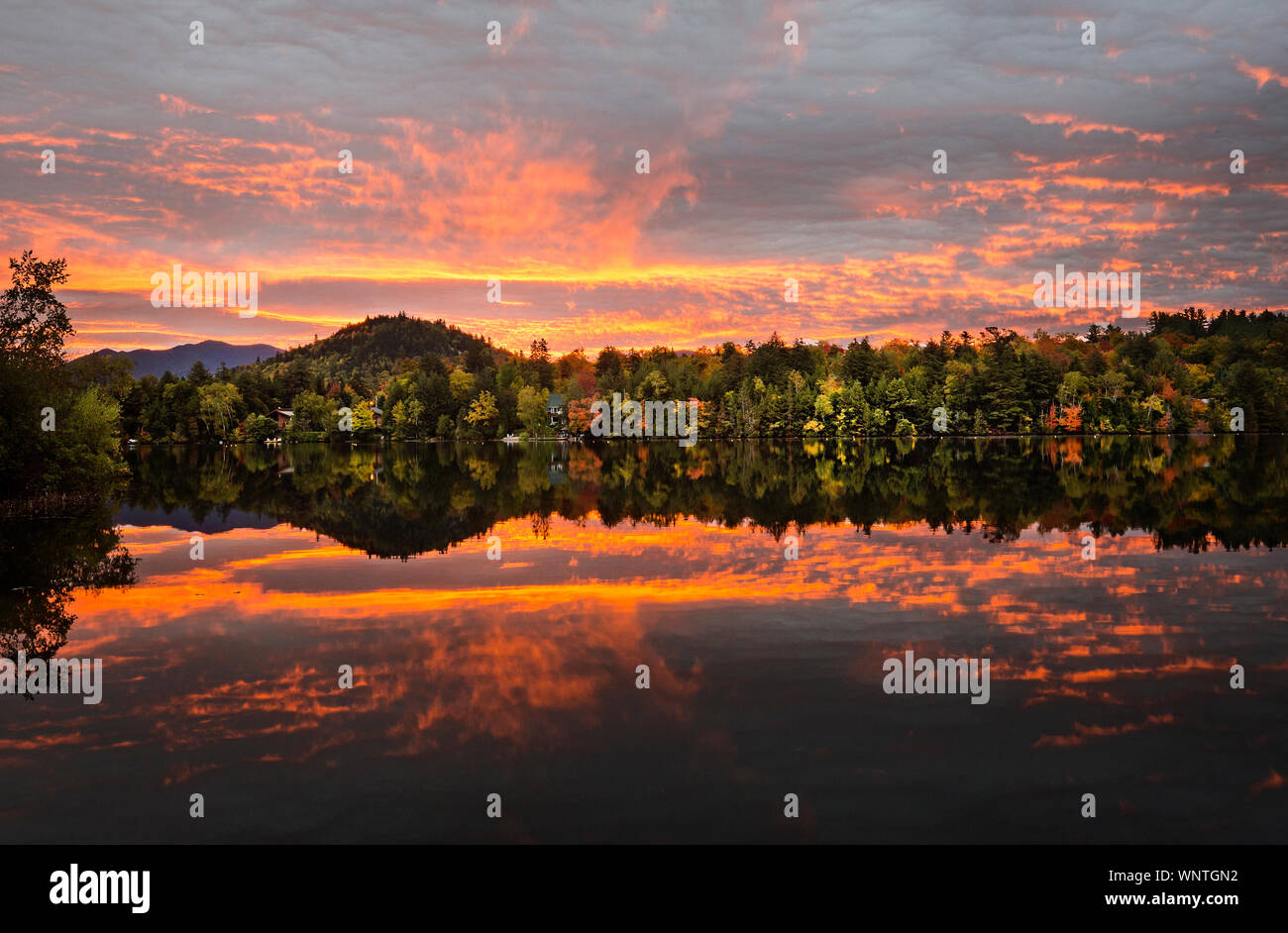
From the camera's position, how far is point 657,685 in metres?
10.4

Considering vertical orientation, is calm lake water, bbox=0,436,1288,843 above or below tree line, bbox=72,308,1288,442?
below

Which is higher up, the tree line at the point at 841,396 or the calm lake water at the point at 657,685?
the tree line at the point at 841,396

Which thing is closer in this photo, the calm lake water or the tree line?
the calm lake water

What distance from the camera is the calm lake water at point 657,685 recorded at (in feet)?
23.7

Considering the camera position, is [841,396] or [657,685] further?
[841,396]

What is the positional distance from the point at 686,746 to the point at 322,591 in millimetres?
10573

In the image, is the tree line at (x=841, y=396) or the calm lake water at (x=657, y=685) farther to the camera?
the tree line at (x=841, y=396)

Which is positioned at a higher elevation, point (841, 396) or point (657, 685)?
point (841, 396)

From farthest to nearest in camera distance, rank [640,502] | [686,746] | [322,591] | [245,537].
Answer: [640,502] < [245,537] < [322,591] < [686,746]

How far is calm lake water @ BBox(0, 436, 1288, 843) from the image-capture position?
7.23 meters
